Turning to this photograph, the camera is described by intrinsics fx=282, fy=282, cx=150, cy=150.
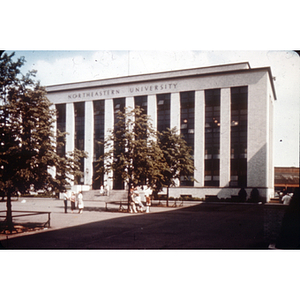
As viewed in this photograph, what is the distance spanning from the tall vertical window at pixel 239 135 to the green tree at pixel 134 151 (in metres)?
2.30

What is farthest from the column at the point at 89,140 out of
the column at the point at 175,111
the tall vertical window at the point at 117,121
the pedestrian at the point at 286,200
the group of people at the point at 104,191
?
the pedestrian at the point at 286,200

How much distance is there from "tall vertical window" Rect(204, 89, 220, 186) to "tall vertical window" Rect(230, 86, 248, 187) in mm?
470

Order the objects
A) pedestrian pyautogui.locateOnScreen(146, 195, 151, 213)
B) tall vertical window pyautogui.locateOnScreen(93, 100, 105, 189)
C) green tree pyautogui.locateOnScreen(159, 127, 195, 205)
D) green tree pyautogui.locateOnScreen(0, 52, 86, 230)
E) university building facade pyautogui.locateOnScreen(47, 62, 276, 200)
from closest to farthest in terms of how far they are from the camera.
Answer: green tree pyautogui.locateOnScreen(0, 52, 86, 230)
university building facade pyautogui.locateOnScreen(47, 62, 276, 200)
pedestrian pyautogui.locateOnScreen(146, 195, 151, 213)
green tree pyautogui.locateOnScreen(159, 127, 195, 205)
tall vertical window pyautogui.locateOnScreen(93, 100, 105, 189)

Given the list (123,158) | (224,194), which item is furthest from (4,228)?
(224,194)

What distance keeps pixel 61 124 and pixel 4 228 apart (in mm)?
3688

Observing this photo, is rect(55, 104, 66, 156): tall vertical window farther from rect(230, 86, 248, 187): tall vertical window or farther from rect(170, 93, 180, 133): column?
rect(230, 86, 248, 187): tall vertical window

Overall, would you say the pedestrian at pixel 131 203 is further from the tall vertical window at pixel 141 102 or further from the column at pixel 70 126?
the tall vertical window at pixel 141 102

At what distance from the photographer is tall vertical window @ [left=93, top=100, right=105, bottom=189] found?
9555 mm

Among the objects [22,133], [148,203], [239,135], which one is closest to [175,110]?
[239,135]

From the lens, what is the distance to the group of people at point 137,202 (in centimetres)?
907

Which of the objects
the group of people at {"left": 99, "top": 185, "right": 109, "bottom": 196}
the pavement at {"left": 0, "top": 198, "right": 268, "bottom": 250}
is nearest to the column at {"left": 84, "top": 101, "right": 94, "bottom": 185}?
the group of people at {"left": 99, "top": 185, "right": 109, "bottom": 196}

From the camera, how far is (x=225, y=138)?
30.0 feet

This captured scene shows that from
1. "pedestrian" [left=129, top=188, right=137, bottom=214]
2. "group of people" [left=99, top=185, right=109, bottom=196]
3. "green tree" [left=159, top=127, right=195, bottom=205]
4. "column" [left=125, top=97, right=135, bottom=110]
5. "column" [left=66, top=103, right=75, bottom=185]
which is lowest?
"pedestrian" [left=129, top=188, right=137, bottom=214]

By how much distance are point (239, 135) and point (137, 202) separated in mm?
3883
